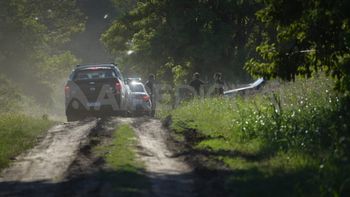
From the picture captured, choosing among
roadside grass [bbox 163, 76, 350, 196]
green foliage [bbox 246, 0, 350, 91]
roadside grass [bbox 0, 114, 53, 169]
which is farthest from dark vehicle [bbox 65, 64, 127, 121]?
green foliage [bbox 246, 0, 350, 91]

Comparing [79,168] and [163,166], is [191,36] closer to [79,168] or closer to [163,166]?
[163,166]

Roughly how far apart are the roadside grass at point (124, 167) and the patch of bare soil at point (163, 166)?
0.52ft

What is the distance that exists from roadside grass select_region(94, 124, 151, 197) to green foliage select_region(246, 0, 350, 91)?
3136mm

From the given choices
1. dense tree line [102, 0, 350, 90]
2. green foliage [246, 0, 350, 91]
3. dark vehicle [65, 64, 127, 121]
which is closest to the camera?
green foliage [246, 0, 350, 91]

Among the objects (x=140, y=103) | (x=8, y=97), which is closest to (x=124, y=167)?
(x=140, y=103)

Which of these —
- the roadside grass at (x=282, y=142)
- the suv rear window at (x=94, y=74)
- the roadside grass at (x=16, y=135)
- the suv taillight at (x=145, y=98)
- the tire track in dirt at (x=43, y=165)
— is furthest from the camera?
the suv taillight at (x=145, y=98)

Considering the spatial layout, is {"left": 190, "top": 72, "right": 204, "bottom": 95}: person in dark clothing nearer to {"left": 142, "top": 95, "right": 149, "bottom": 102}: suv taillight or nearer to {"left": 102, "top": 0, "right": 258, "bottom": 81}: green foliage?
{"left": 142, "top": 95, "right": 149, "bottom": 102}: suv taillight

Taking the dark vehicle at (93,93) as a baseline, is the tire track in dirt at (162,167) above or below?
below

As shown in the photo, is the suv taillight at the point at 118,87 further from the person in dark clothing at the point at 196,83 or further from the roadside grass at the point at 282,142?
the person in dark clothing at the point at 196,83

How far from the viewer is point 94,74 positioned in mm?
27938

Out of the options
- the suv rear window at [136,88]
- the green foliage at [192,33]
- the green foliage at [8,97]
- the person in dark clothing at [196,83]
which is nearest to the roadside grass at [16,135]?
the person in dark clothing at [196,83]

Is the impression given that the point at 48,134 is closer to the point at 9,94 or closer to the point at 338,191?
the point at 338,191

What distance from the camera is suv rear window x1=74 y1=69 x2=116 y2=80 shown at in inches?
1091

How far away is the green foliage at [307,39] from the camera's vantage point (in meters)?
14.2
